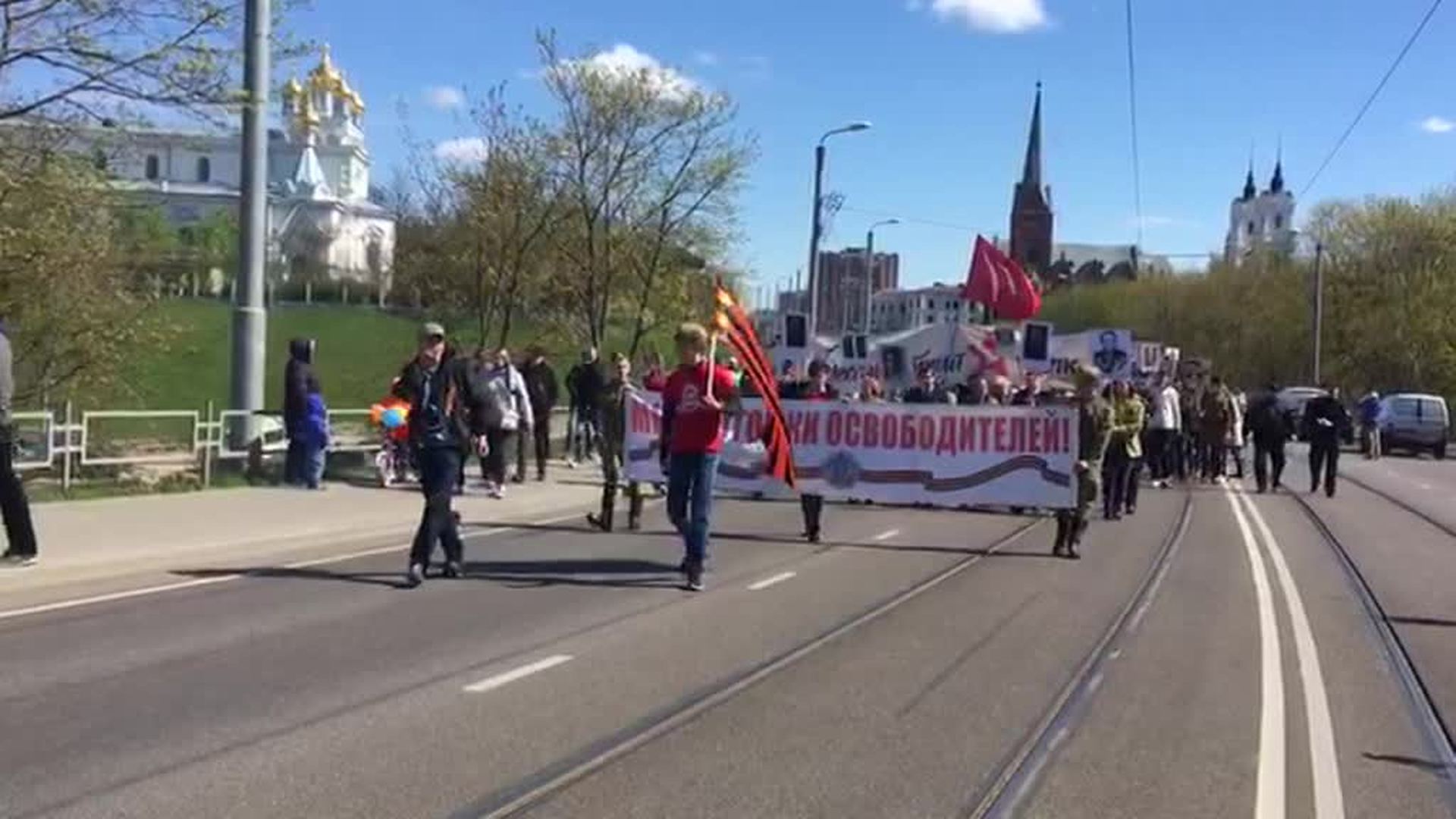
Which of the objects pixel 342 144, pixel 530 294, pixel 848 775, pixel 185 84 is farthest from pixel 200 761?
pixel 342 144

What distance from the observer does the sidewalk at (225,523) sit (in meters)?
12.0

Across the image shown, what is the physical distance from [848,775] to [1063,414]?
37.3 feet

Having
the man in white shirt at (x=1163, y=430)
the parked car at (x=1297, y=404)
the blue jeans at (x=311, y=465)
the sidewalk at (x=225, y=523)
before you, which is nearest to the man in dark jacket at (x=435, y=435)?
the sidewalk at (x=225, y=523)

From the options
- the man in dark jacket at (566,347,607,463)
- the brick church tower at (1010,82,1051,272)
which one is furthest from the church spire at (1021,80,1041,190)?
the man in dark jacket at (566,347,607,463)

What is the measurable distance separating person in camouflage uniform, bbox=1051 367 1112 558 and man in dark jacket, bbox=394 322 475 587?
6176 millimetres

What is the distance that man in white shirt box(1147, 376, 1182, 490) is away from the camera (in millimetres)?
25625

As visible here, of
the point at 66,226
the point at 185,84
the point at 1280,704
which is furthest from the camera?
the point at 66,226

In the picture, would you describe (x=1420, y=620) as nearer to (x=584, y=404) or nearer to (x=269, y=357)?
(x=584, y=404)

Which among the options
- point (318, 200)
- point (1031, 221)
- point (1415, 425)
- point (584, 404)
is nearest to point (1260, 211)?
point (1031, 221)

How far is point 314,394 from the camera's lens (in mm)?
18391

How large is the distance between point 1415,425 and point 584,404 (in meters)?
31.8

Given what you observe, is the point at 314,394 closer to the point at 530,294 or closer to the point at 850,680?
the point at 850,680

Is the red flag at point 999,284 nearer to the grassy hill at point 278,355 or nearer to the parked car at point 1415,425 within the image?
the grassy hill at point 278,355

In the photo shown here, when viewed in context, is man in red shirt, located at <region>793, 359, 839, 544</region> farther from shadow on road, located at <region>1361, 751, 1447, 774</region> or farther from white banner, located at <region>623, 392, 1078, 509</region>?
shadow on road, located at <region>1361, 751, 1447, 774</region>
